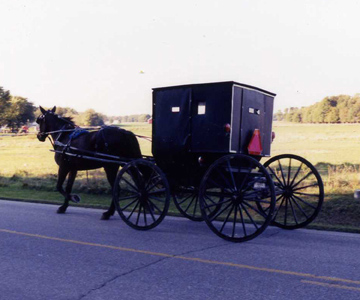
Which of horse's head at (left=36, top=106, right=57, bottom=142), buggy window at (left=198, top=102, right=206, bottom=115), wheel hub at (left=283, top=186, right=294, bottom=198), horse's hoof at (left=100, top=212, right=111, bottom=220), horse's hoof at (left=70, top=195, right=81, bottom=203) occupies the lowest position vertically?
horse's hoof at (left=100, top=212, right=111, bottom=220)

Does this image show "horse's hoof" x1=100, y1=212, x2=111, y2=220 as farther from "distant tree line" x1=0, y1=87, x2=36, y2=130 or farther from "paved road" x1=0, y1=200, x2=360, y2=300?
"distant tree line" x1=0, y1=87, x2=36, y2=130

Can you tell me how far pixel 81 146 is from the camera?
10.7 metres

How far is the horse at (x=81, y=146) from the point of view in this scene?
1006 centimetres

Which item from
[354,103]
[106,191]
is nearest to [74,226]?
[106,191]

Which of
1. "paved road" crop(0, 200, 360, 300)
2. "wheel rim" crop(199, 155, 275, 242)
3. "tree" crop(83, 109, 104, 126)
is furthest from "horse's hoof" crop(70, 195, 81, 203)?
"tree" crop(83, 109, 104, 126)

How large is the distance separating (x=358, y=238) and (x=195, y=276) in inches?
146

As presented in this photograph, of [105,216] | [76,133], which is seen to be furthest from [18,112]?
[105,216]

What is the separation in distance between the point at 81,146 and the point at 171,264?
537 cm

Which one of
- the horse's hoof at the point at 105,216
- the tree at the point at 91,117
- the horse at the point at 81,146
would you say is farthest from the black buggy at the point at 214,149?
the tree at the point at 91,117

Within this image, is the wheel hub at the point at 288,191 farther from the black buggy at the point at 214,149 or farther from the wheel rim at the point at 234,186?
Answer: the wheel rim at the point at 234,186

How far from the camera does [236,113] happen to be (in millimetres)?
7883

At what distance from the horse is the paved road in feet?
5.72

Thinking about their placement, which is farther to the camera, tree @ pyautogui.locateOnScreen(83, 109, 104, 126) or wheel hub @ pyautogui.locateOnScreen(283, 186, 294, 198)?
tree @ pyautogui.locateOnScreen(83, 109, 104, 126)

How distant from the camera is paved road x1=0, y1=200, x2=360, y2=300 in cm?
490
